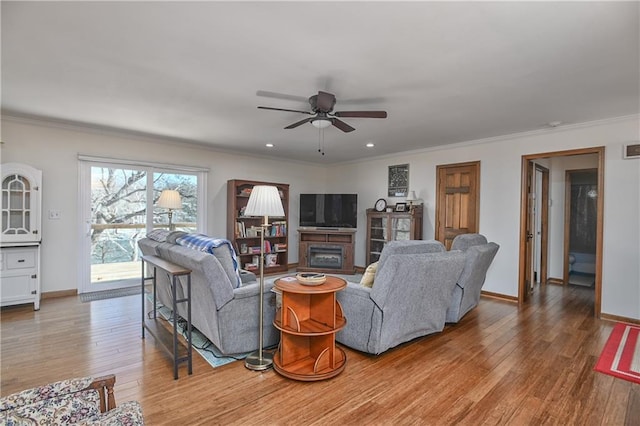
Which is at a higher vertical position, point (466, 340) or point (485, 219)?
point (485, 219)

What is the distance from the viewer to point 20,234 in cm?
381

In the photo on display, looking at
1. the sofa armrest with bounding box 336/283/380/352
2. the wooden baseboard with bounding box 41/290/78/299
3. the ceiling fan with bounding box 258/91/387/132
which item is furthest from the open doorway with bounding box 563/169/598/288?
the wooden baseboard with bounding box 41/290/78/299

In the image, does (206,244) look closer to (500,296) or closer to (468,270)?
(468,270)

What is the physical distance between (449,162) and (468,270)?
256cm

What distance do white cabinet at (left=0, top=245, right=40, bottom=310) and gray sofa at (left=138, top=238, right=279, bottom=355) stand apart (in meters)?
2.30

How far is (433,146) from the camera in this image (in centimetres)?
546

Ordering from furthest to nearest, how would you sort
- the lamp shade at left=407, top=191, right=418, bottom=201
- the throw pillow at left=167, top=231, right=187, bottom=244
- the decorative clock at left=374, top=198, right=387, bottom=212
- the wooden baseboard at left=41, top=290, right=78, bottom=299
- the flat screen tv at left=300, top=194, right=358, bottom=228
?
the flat screen tv at left=300, top=194, right=358, bottom=228
the decorative clock at left=374, top=198, right=387, bottom=212
the lamp shade at left=407, top=191, right=418, bottom=201
the wooden baseboard at left=41, top=290, right=78, bottom=299
the throw pillow at left=167, top=231, right=187, bottom=244

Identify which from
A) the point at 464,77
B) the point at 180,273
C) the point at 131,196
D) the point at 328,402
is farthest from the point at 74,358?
the point at 464,77

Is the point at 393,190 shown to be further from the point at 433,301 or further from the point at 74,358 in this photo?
the point at 74,358

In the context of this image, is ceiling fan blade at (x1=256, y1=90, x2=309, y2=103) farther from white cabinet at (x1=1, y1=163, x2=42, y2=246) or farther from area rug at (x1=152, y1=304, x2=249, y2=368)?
white cabinet at (x1=1, y1=163, x2=42, y2=246)

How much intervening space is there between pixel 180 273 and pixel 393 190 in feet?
15.3

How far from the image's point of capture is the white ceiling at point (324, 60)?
1.86m

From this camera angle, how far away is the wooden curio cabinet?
5.47 metres

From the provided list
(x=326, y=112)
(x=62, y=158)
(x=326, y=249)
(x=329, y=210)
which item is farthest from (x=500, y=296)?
(x=62, y=158)
